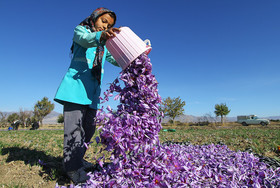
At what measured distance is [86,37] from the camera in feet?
7.38

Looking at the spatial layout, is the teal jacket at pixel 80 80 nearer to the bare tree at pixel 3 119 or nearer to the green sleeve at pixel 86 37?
the green sleeve at pixel 86 37

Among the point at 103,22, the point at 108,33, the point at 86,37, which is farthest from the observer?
the point at 103,22

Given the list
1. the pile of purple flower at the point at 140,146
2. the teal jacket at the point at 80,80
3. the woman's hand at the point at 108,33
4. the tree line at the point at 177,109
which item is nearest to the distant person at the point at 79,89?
the teal jacket at the point at 80,80

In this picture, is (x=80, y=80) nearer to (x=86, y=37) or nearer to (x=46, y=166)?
(x=86, y=37)

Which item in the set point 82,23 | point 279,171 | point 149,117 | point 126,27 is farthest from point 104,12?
point 279,171

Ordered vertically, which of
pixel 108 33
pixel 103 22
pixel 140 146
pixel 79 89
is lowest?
pixel 140 146

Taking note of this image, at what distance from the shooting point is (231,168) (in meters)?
2.48

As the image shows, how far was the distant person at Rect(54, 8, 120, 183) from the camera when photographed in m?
2.49

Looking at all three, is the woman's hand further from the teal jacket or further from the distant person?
the distant person

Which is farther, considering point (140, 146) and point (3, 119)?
point (3, 119)

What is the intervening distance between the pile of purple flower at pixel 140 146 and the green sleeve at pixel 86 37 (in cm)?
60

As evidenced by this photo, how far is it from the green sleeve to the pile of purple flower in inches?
23.4

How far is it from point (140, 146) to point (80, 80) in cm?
141

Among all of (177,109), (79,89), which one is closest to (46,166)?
(79,89)
